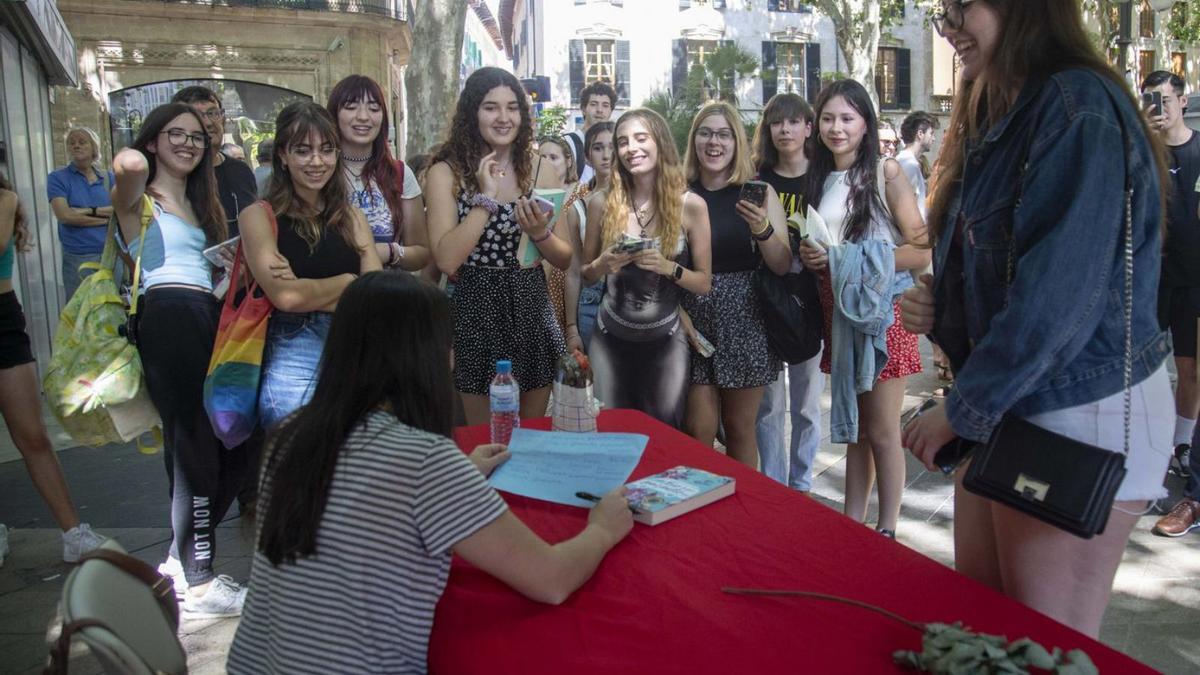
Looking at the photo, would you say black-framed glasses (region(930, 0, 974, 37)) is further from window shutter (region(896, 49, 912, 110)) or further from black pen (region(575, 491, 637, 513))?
window shutter (region(896, 49, 912, 110))

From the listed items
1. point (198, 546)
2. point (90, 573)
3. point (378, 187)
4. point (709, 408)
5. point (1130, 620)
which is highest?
point (378, 187)

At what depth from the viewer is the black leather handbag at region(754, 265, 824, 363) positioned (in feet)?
13.5

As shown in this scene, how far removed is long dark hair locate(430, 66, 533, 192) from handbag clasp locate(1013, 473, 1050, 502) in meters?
2.67

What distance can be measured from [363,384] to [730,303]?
2.60 meters

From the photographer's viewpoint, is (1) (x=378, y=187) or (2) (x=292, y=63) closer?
(1) (x=378, y=187)

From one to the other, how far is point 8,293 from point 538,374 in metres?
2.26

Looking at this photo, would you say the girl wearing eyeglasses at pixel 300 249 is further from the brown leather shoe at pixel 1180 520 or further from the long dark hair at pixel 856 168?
the brown leather shoe at pixel 1180 520

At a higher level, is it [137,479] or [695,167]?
[695,167]

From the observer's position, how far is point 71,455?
6.25m

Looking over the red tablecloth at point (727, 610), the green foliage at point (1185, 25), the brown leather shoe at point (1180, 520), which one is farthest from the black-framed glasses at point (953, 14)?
the green foliage at point (1185, 25)

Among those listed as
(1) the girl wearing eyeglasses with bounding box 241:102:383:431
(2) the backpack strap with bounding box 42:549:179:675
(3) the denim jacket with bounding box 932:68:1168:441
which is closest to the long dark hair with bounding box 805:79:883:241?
(1) the girl wearing eyeglasses with bounding box 241:102:383:431

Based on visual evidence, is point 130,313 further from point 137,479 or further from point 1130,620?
point 1130,620

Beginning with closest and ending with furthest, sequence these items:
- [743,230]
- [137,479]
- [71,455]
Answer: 1. [743,230]
2. [137,479]
3. [71,455]

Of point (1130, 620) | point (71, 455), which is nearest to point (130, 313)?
point (71, 455)
